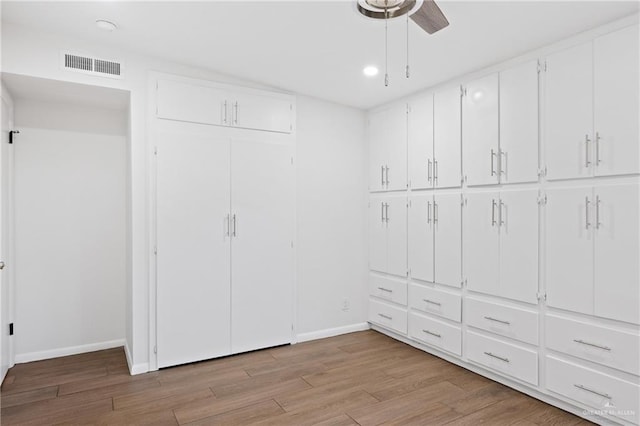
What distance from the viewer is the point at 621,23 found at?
2342 mm

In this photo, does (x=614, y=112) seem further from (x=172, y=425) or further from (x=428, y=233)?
(x=172, y=425)

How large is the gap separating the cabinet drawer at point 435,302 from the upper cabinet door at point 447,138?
38.1 inches

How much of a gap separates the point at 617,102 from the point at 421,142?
1606 millimetres

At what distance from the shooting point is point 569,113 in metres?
2.59

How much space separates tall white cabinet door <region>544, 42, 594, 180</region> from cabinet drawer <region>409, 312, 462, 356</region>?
1.52 m

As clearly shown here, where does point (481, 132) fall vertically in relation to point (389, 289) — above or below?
above

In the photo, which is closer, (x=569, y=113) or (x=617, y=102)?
(x=617, y=102)

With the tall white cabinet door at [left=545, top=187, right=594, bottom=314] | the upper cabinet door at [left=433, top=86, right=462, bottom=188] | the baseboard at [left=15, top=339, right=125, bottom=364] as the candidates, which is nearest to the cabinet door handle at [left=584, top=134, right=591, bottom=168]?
the tall white cabinet door at [left=545, top=187, right=594, bottom=314]

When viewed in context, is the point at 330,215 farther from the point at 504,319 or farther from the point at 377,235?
the point at 504,319

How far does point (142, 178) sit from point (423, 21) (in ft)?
7.97

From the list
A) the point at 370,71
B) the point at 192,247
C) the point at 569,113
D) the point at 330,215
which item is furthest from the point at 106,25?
the point at 569,113

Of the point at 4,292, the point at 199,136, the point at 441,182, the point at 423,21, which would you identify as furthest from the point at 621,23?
the point at 4,292

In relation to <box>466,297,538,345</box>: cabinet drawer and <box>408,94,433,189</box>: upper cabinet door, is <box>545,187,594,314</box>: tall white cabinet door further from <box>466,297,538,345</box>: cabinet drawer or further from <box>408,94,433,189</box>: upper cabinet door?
<box>408,94,433,189</box>: upper cabinet door

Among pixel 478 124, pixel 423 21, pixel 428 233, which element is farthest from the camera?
pixel 428 233
